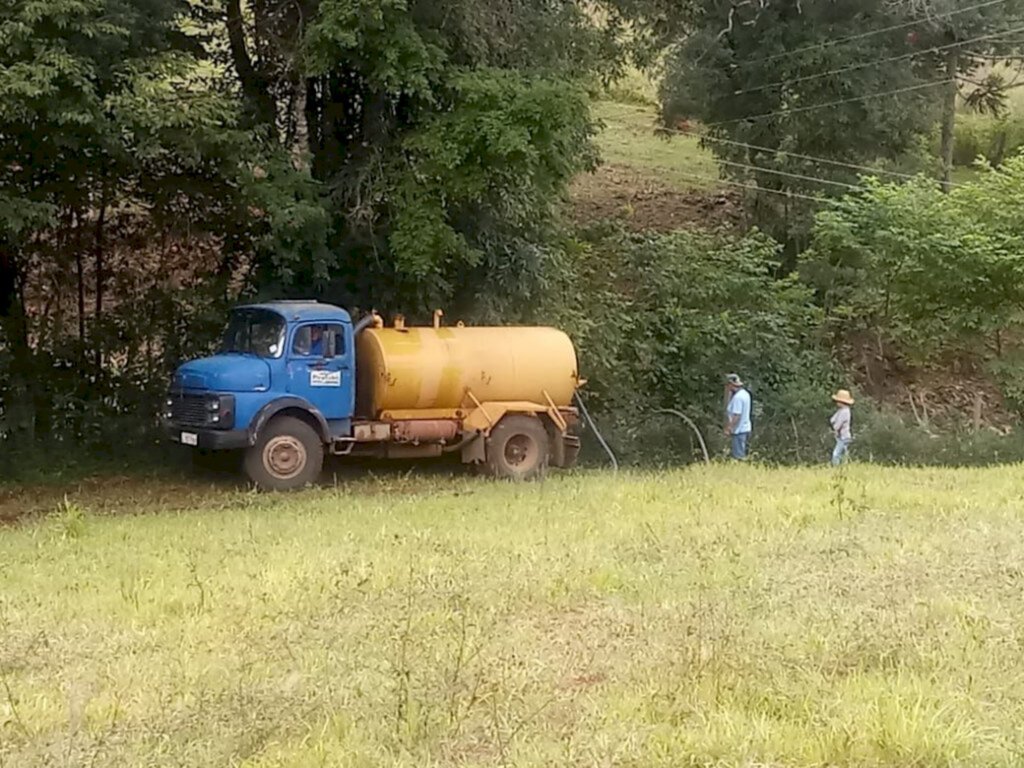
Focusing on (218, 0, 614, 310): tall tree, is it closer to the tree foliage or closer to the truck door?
the truck door

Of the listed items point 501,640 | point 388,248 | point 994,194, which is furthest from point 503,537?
point 994,194

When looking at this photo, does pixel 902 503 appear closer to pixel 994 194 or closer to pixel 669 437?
pixel 669 437

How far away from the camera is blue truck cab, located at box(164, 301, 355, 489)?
49.9 feet

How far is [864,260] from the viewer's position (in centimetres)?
2614

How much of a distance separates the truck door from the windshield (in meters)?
0.25

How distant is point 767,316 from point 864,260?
3.55 meters

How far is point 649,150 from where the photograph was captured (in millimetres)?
42531

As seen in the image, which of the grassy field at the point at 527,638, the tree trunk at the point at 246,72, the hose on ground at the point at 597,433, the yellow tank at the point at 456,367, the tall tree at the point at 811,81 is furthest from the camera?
the tall tree at the point at 811,81

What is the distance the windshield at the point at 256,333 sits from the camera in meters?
15.7

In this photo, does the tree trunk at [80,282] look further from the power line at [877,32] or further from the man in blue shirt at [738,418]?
the power line at [877,32]

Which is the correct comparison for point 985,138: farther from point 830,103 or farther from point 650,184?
point 830,103

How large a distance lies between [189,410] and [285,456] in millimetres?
1389

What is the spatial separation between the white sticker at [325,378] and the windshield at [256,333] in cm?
54

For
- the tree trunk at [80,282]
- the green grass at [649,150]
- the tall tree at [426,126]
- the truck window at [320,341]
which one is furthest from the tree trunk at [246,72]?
the green grass at [649,150]
